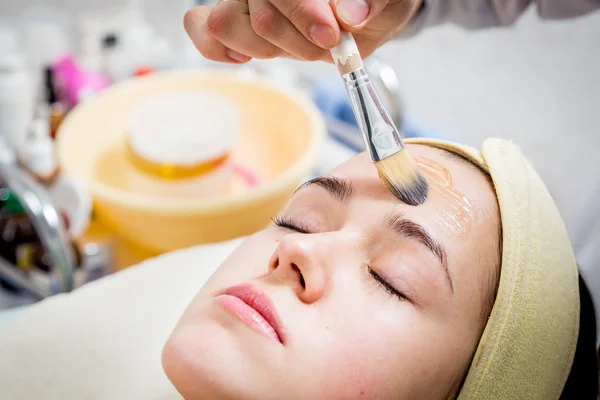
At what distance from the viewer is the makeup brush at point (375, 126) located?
0.57 meters

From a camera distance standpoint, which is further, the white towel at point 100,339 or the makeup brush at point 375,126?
the white towel at point 100,339

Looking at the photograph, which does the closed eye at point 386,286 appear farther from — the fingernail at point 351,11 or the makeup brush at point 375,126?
the fingernail at point 351,11

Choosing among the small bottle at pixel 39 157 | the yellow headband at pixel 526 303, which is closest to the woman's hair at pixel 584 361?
the yellow headband at pixel 526 303

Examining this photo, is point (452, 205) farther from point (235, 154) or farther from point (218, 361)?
point (235, 154)

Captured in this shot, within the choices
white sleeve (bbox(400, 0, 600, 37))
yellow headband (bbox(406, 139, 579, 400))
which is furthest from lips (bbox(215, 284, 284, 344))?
white sleeve (bbox(400, 0, 600, 37))

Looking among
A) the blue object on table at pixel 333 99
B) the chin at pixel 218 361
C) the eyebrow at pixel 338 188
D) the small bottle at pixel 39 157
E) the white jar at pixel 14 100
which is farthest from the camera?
the blue object on table at pixel 333 99

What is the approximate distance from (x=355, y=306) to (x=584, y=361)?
1.14 ft

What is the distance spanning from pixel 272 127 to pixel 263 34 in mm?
772

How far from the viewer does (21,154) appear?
4.14ft

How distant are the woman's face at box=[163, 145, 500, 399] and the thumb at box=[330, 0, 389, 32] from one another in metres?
0.17

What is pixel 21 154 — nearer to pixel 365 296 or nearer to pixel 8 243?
pixel 8 243

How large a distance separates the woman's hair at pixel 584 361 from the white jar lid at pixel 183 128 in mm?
733

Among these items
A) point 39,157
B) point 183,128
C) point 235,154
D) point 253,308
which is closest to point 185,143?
point 183,128

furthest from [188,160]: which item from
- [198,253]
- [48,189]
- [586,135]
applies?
[586,135]
